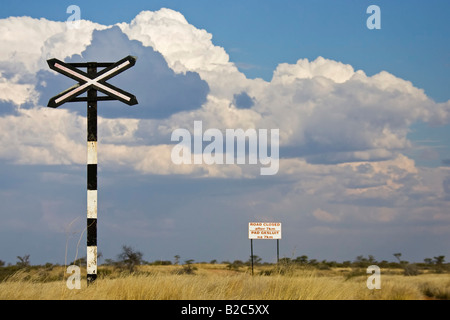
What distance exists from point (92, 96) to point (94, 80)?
1.67ft

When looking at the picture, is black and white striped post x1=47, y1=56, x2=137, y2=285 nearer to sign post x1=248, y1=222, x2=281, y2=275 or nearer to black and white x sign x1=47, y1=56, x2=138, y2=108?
black and white x sign x1=47, y1=56, x2=138, y2=108

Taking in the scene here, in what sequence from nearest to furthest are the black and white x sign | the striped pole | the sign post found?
the striped pole < the black and white x sign < the sign post

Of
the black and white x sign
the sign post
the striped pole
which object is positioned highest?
the black and white x sign

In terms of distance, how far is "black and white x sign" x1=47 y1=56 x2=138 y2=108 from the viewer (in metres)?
18.1

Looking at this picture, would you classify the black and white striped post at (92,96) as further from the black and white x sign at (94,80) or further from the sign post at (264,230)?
the sign post at (264,230)

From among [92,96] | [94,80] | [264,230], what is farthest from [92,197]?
[264,230]

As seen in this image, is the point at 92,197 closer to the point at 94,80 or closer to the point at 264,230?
the point at 94,80

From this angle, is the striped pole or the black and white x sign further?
the black and white x sign

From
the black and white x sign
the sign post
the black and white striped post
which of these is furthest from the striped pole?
the sign post

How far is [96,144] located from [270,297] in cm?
703

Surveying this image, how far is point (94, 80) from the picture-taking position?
59.3 ft
